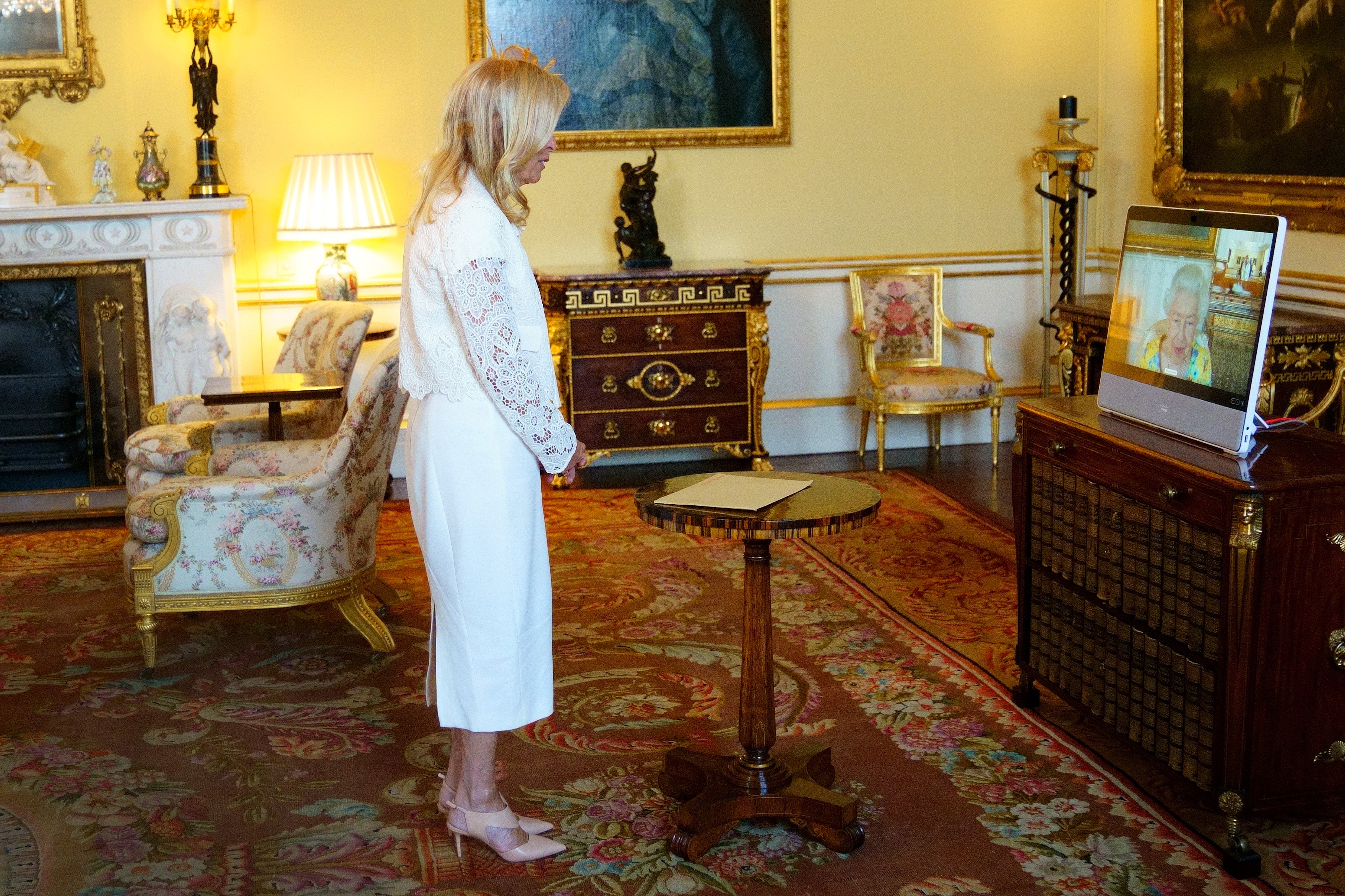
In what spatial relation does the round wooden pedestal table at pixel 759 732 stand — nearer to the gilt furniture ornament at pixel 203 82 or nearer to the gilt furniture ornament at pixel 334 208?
the gilt furniture ornament at pixel 334 208

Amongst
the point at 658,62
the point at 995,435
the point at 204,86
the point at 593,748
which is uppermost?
the point at 658,62

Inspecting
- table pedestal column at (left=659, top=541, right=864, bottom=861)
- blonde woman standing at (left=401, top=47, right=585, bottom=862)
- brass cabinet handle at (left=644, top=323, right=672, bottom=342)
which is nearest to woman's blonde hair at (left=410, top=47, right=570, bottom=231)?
blonde woman standing at (left=401, top=47, right=585, bottom=862)

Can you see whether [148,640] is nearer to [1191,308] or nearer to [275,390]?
[275,390]

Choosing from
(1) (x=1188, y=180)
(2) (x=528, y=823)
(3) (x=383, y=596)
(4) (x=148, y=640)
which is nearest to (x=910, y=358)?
(1) (x=1188, y=180)

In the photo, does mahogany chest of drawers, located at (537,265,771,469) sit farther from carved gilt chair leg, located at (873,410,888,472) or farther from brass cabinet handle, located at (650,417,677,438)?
carved gilt chair leg, located at (873,410,888,472)

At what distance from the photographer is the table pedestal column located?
3.21 metres

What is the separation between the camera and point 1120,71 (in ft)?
25.6

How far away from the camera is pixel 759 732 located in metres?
3.30

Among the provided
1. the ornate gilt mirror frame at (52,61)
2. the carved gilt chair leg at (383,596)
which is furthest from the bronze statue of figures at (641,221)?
the ornate gilt mirror frame at (52,61)

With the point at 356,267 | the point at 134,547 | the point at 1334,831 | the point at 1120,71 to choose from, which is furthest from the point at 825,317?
the point at 1334,831

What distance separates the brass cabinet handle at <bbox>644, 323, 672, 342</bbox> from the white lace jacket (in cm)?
406

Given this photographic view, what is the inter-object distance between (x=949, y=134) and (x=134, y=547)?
527cm

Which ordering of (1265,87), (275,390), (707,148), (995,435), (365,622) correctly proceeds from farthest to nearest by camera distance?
(707,148), (995,435), (1265,87), (275,390), (365,622)

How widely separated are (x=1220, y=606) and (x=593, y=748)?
5.76ft
